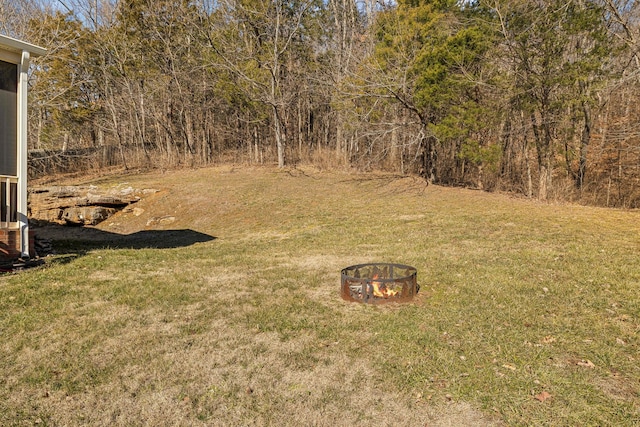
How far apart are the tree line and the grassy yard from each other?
19.4 ft

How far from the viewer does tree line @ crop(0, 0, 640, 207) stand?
41.1 feet

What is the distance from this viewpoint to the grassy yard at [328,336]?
289cm

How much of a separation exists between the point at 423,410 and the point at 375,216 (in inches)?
346

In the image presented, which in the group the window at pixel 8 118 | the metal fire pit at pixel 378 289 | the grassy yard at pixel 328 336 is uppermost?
the window at pixel 8 118

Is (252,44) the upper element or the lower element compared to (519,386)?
upper

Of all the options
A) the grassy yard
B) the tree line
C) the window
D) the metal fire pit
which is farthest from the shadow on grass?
the metal fire pit

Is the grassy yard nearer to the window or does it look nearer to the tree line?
the window

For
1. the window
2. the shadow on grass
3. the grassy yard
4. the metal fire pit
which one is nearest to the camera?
the grassy yard

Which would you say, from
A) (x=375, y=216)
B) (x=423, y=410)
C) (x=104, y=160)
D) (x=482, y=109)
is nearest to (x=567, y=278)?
(x=423, y=410)

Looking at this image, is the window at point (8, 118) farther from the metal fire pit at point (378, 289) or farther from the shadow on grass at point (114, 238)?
the metal fire pit at point (378, 289)

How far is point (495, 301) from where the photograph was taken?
4.88 metres

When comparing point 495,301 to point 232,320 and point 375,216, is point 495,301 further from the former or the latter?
point 375,216

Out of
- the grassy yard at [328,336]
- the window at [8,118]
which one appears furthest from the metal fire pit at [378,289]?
the window at [8,118]

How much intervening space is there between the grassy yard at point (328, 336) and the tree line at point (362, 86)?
5.92 m
